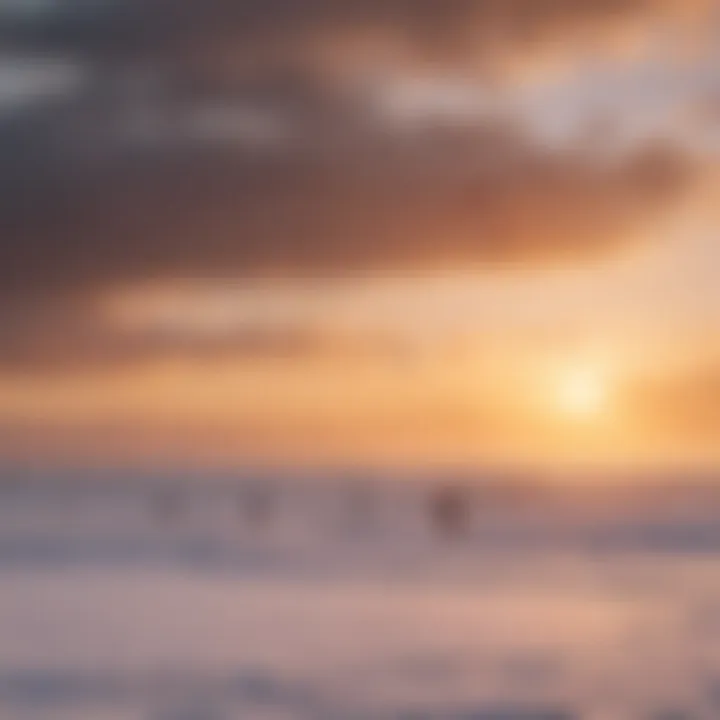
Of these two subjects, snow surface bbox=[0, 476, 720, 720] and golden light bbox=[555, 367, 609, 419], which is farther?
golden light bbox=[555, 367, 609, 419]

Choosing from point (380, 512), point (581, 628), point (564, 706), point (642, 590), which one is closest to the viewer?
point (564, 706)

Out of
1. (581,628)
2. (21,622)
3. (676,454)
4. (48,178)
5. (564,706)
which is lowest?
(564,706)

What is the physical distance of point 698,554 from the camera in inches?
64.9

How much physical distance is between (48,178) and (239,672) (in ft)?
2.30

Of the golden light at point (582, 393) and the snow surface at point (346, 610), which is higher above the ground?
the golden light at point (582, 393)

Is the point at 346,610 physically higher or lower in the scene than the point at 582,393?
lower

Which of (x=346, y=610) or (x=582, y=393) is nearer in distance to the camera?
(x=346, y=610)

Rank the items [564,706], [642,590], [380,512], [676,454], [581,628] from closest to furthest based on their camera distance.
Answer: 1. [564,706]
2. [581,628]
3. [642,590]
4. [676,454]
5. [380,512]

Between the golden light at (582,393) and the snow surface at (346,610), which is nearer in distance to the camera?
the snow surface at (346,610)

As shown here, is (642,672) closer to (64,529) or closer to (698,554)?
(698,554)

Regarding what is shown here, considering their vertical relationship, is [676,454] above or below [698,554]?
above

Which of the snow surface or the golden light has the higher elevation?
the golden light

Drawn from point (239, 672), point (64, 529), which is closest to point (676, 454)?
point (239, 672)

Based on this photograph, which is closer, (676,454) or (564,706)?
(564,706)
